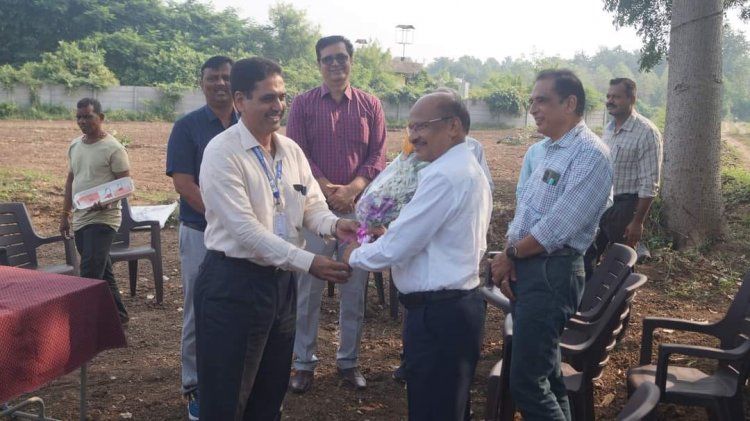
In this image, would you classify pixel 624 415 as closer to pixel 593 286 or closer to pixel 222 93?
pixel 593 286

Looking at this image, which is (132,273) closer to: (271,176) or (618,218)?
(271,176)

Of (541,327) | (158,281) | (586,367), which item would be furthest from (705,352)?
(158,281)

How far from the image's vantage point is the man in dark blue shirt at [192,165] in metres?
3.71

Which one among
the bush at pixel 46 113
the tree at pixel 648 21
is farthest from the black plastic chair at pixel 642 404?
the bush at pixel 46 113

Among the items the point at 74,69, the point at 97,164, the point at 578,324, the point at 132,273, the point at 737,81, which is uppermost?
the point at 737,81

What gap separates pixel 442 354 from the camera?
259 centimetres

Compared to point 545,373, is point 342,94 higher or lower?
higher

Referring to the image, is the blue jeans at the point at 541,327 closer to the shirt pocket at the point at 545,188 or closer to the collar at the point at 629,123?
the shirt pocket at the point at 545,188

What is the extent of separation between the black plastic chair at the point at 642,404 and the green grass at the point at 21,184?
1098cm

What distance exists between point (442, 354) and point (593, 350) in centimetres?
111

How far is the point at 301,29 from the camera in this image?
52000 millimetres

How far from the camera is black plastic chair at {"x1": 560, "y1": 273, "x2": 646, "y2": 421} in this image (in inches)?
129

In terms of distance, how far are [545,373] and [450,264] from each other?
718mm

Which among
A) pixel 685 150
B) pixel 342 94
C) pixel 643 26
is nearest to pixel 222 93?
pixel 342 94
